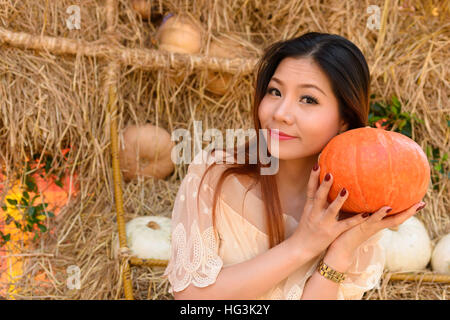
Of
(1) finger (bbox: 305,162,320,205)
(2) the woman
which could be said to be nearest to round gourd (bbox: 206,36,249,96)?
(2) the woman

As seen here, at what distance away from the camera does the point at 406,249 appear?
2.02 metres

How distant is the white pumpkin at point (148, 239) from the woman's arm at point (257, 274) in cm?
79

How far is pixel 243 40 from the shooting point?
2.40 m

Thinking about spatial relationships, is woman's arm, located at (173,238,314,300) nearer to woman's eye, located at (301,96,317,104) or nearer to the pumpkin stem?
woman's eye, located at (301,96,317,104)

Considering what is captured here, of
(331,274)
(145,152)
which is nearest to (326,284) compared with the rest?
(331,274)

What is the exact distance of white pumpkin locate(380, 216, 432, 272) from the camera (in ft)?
6.62

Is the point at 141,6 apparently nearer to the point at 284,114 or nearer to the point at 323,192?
the point at 284,114

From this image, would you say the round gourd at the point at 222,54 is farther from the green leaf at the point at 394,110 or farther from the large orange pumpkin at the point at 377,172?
the large orange pumpkin at the point at 377,172

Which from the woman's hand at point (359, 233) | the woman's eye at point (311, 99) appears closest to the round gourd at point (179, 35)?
the woman's eye at point (311, 99)

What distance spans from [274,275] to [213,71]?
1354 mm

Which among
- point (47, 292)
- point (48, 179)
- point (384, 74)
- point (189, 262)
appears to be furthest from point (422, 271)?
point (48, 179)

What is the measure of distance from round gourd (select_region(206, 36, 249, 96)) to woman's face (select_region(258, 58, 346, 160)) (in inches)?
42.4
